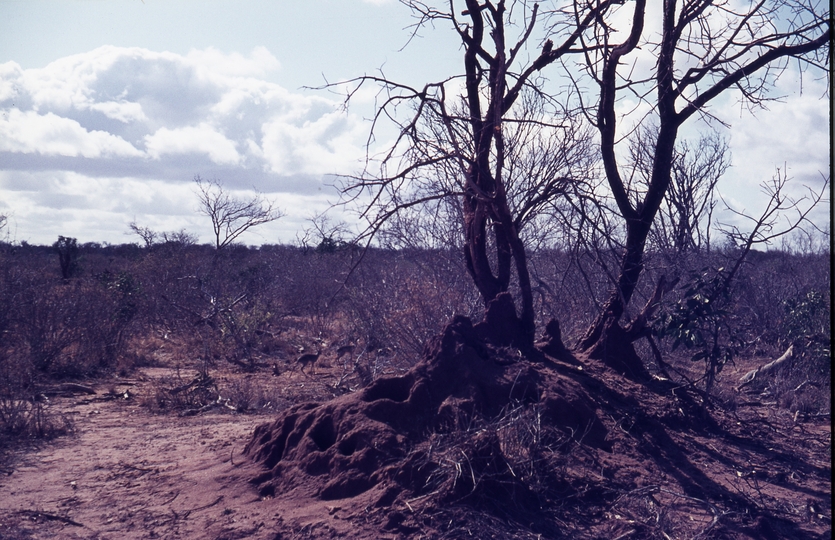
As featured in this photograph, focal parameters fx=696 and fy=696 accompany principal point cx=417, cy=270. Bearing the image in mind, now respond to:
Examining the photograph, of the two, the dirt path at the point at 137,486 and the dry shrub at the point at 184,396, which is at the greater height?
the dry shrub at the point at 184,396

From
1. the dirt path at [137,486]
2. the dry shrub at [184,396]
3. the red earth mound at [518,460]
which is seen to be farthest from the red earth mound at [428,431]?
the dry shrub at [184,396]

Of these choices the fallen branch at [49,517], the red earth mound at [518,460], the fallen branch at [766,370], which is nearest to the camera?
the red earth mound at [518,460]

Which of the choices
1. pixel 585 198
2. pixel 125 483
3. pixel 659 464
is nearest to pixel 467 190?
pixel 585 198

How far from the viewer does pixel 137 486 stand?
562 cm

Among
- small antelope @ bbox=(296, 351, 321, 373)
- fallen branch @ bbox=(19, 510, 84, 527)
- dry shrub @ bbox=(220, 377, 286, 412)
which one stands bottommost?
fallen branch @ bbox=(19, 510, 84, 527)

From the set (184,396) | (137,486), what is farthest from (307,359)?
(137,486)

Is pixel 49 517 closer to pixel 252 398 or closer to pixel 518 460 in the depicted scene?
pixel 518 460

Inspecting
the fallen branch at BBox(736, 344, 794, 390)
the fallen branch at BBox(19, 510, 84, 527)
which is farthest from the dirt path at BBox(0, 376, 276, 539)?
the fallen branch at BBox(736, 344, 794, 390)

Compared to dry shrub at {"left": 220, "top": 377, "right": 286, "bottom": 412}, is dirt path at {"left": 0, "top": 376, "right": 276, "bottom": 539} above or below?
below

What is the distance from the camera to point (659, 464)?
557cm

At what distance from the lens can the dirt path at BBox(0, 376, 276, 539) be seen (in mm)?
4695

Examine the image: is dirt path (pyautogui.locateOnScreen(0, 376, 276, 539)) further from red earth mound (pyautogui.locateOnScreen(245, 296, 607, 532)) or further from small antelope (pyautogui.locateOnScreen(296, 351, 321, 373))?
small antelope (pyautogui.locateOnScreen(296, 351, 321, 373))

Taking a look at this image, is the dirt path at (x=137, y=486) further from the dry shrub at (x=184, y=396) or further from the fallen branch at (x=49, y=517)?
the dry shrub at (x=184, y=396)

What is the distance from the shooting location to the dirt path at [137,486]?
4.70 m
